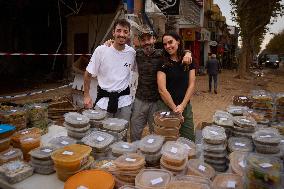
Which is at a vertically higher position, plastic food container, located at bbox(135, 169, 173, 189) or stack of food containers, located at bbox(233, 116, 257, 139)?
stack of food containers, located at bbox(233, 116, 257, 139)

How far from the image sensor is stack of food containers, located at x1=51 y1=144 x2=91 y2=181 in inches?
116

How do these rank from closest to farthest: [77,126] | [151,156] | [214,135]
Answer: [151,156], [214,135], [77,126]

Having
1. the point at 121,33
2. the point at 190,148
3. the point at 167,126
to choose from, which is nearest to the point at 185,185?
the point at 190,148

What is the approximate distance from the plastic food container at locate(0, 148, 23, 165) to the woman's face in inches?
91.5

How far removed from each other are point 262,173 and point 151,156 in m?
1.22

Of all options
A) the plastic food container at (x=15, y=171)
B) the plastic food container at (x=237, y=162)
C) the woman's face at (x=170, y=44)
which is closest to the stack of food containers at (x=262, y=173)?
the plastic food container at (x=237, y=162)

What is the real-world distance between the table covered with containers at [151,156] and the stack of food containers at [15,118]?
0.01 metres

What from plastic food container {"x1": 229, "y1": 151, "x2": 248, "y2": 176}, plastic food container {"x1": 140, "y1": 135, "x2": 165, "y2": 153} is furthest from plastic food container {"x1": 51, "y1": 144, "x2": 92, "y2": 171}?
plastic food container {"x1": 229, "y1": 151, "x2": 248, "y2": 176}

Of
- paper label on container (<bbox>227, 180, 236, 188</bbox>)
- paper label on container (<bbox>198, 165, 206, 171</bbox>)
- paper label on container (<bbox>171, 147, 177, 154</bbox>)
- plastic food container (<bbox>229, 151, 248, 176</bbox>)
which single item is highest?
paper label on container (<bbox>171, 147, 177, 154</bbox>)

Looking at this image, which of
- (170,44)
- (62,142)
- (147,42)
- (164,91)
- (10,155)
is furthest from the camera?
(147,42)

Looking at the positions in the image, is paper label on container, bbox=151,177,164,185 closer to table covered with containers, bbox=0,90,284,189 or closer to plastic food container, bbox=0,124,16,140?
table covered with containers, bbox=0,90,284,189

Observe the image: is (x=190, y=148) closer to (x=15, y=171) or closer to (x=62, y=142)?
(x=62, y=142)

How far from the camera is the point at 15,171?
305 centimetres

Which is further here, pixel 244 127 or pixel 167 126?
pixel 167 126
